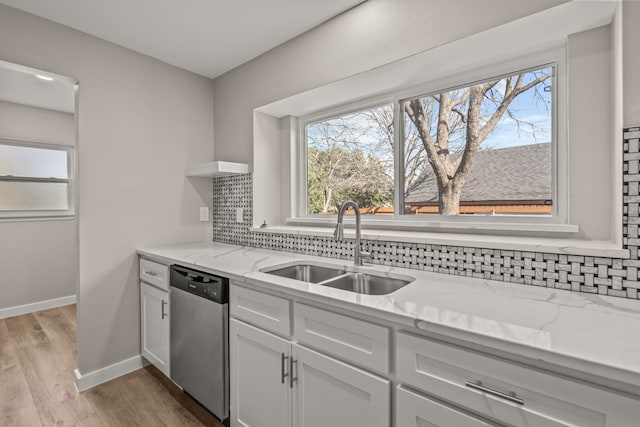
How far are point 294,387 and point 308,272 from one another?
2.24 ft

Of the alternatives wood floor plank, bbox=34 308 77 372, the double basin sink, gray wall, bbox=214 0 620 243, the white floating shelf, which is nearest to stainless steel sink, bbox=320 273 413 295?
the double basin sink

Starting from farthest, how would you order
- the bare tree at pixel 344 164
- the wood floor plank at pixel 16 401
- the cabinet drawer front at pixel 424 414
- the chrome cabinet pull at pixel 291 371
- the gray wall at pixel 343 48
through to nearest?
1. the bare tree at pixel 344 164
2. the wood floor plank at pixel 16 401
3. the gray wall at pixel 343 48
4. the chrome cabinet pull at pixel 291 371
5. the cabinet drawer front at pixel 424 414

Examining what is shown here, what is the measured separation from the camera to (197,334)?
5.74 feet

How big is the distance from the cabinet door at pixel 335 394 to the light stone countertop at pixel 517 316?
234mm

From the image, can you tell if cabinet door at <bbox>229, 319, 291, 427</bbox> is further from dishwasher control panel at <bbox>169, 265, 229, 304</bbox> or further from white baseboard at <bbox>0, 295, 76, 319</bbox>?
white baseboard at <bbox>0, 295, 76, 319</bbox>

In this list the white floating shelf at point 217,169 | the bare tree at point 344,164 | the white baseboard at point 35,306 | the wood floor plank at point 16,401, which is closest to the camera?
the wood floor plank at point 16,401

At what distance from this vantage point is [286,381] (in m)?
1.33

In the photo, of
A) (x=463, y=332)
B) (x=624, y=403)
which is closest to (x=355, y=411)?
(x=463, y=332)

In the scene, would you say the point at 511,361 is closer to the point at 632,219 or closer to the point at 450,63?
the point at 632,219

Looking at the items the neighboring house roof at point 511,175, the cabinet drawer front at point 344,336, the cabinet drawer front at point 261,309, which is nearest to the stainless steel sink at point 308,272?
the cabinet drawer front at point 261,309

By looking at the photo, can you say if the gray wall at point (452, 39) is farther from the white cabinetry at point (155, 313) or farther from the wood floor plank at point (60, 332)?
the wood floor plank at point (60, 332)

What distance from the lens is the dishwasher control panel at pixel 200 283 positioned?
5.25 ft

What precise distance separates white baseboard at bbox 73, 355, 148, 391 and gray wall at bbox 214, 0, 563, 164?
1718mm

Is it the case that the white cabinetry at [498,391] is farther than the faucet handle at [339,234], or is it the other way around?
the faucet handle at [339,234]
